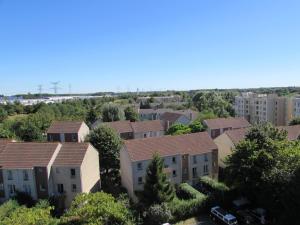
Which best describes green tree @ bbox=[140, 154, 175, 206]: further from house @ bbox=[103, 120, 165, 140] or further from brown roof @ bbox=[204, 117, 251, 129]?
house @ bbox=[103, 120, 165, 140]

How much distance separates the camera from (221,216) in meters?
28.9

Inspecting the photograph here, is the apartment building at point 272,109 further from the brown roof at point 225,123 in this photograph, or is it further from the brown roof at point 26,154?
the brown roof at point 26,154

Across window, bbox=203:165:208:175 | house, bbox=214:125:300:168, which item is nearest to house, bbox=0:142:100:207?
window, bbox=203:165:208:175

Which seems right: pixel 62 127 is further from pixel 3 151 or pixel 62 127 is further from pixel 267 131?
pixel 267 131

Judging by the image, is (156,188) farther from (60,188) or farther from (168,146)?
(60,188)

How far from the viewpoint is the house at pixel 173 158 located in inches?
1454

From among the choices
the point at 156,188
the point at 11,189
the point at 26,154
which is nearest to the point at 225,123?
the point at 156,188

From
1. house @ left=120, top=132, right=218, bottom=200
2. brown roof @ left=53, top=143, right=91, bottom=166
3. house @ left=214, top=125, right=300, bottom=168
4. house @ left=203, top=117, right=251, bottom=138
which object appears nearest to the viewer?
brown roof @ left=53, top=143, right=91, bottom=166

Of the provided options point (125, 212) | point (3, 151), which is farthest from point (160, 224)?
point (3, 151)

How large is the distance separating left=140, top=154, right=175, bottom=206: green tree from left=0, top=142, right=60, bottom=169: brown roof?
13.2 m

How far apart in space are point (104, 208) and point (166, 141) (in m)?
18.2

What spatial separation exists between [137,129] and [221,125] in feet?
61.4

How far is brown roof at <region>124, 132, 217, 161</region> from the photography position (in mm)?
37719

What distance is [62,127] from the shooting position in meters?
62.1
